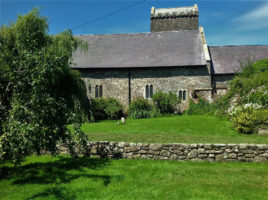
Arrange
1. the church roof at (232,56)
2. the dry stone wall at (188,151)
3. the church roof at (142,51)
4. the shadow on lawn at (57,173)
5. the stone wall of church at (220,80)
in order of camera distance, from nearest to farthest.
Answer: the shadow on lawn at (57,173) < the dry stone wall at (188,151) < the church roof at (142,51) < the stone wall of church at (220,80) < the church roof at (232,56)

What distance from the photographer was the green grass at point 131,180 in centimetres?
581

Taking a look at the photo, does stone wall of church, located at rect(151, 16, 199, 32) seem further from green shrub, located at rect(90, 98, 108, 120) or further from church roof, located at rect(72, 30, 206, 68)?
green shrub, located at rect(90, 98, 108, 120)

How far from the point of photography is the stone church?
23.0m

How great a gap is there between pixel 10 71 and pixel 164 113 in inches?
654

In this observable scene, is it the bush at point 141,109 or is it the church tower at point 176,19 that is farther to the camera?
the church tower at point 176,19

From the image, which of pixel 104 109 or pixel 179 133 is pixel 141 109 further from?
pixel 179 133

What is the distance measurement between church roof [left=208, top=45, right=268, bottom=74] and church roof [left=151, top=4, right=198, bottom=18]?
28.2 feet

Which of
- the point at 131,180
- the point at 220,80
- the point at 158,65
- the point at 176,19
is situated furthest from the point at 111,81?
the point at 131,180

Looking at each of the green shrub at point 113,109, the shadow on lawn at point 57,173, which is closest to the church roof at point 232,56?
the green shrub at point 113,109

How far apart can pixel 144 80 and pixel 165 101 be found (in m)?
3.16

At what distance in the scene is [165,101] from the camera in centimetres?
2233

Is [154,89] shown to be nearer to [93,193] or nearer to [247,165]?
[247,165]

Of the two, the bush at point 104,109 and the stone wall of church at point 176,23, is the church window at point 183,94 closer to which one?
the bush at point 104,109

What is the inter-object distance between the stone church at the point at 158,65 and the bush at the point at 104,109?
1517 mm
